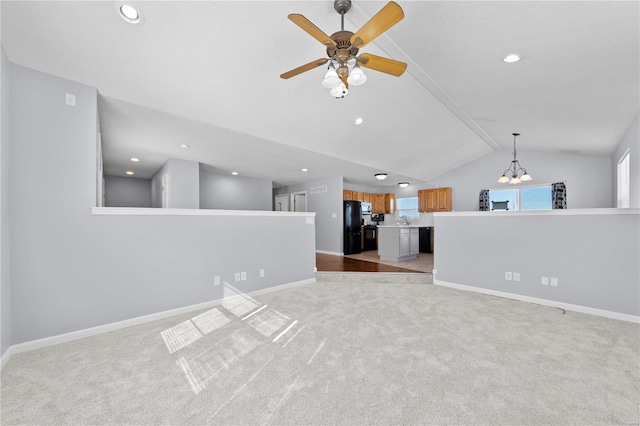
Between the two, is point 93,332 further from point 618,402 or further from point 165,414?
point 618,402

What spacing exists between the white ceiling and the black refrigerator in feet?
7.96

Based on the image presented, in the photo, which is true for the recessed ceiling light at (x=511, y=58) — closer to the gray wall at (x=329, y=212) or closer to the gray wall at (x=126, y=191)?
the gray wall at (x=329, y=212)

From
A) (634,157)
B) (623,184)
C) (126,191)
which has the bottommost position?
(623,184)

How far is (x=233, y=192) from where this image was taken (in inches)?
301

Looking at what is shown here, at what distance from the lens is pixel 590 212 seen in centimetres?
330

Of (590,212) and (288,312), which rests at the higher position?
(590,212)

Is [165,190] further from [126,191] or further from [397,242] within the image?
[397,242]

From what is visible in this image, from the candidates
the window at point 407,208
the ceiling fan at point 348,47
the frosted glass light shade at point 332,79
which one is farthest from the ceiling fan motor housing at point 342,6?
the window at point 407,208

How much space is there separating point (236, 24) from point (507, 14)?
7.60ft

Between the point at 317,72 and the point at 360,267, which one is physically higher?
the point at 317,72

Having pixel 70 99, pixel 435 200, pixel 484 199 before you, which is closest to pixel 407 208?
pixel 435 200

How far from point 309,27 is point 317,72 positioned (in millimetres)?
1482

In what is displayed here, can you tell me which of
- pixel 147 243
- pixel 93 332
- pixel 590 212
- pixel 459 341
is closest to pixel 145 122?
pixel 147 243

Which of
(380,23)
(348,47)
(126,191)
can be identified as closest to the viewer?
(380,23)
